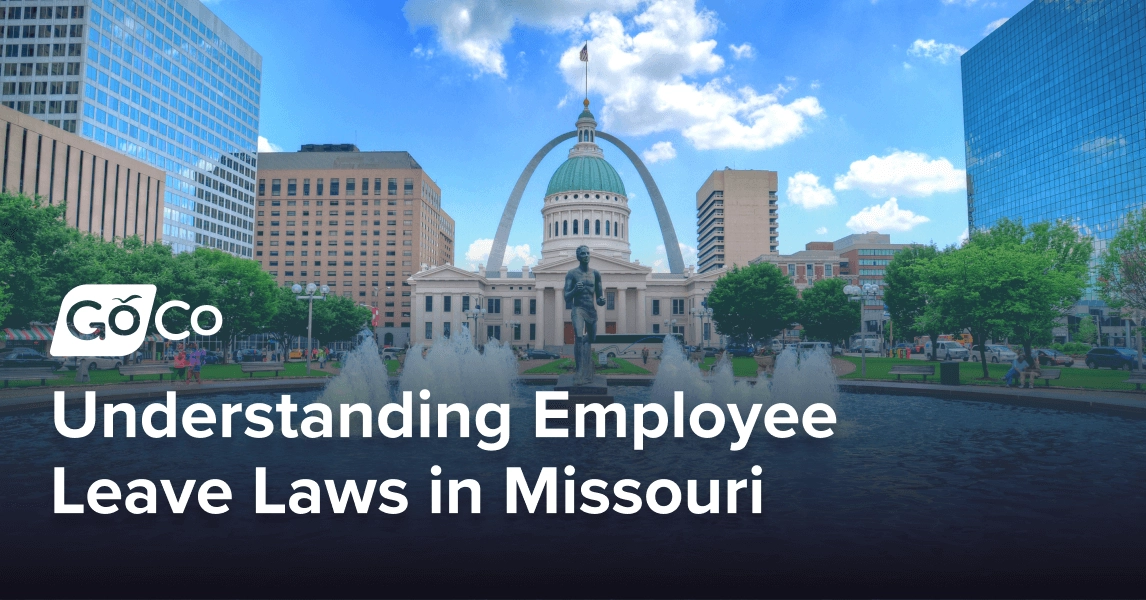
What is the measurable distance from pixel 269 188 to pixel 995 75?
148472 mm

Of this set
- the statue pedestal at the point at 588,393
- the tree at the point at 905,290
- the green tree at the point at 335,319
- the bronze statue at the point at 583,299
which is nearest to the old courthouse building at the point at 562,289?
the green tree at the point at 335,319

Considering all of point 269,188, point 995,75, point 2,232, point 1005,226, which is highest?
point 995,75

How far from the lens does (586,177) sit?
346 feet

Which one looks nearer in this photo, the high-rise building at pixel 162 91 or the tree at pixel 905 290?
the tree at pixel 905 290

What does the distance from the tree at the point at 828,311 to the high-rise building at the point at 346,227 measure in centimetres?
8230

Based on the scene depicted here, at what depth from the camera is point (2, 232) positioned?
3050 cm

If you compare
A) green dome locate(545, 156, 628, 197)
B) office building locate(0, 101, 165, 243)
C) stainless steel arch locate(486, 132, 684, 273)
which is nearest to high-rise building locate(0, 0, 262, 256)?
office building locate(0, 101, 165, 243)

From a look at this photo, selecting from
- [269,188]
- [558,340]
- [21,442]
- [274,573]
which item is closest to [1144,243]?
[274,573]

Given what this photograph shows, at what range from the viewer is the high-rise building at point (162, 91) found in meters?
74.8

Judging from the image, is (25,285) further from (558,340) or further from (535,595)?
(558,340)

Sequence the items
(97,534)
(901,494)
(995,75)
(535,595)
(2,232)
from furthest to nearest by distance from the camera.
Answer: (995,75)
(2,232)
(901,494)
(97,534)
(535,595)

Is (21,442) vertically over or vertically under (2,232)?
under

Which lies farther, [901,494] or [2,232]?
[2,232]

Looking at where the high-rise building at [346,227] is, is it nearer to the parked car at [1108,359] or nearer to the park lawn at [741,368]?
the park lawn at [741,368]
